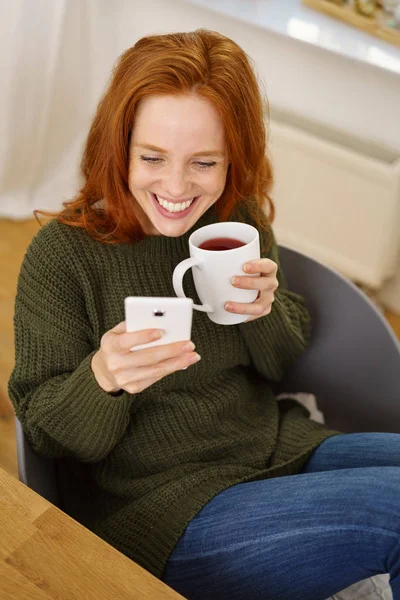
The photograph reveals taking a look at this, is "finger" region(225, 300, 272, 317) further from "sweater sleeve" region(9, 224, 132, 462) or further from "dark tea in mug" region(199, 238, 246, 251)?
"sweater sleeve" region(9, 224, 132, 462)

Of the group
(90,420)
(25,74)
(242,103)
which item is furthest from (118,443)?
(25,74)

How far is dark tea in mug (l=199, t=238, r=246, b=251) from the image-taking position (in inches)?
46.8

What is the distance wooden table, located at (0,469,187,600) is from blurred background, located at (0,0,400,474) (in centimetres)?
102

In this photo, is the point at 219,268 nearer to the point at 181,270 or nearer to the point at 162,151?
the point at 181,270

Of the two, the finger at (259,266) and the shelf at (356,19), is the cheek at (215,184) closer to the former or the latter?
the finger at (259,266)

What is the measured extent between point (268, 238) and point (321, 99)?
3.08 feet

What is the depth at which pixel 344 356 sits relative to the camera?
60.5 inches

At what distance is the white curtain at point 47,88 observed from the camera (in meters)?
2.41

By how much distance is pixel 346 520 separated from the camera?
1.12 meters

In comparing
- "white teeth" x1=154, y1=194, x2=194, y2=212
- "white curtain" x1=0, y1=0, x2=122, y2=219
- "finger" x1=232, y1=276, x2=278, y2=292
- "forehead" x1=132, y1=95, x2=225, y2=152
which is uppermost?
"forehead" x1=132, y1=95, x2=225, y2=152

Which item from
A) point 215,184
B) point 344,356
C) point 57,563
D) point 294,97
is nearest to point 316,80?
point 294,97

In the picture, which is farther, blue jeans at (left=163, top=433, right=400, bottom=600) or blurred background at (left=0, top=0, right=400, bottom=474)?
blurred background at (left=0, top=0, right=400, bottom=474)

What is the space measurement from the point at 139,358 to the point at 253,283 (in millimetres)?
229

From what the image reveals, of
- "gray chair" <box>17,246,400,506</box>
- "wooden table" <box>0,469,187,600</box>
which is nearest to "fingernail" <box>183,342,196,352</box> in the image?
"wooden table" <box>0,469,187,600</box>
